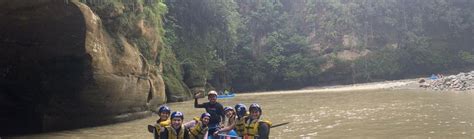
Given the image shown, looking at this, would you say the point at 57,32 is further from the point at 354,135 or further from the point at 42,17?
the point at 354,135

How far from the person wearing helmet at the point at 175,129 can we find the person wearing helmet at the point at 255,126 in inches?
42.6

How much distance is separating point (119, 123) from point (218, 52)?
3369 centimetres

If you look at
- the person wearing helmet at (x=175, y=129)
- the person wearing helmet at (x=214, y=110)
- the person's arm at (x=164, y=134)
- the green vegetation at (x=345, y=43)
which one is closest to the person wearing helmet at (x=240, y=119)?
the person wearing helmet at (x=175, y=129)

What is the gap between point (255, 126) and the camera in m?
7.42

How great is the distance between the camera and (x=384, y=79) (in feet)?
178

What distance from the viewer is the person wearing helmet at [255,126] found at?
729 cm

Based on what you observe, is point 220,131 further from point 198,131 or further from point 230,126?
point 198,131

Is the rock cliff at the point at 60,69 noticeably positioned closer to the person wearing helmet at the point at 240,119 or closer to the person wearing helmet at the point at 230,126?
the person wearing helmet at the point at 230,126

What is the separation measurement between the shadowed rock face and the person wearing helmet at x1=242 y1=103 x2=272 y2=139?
30.1 feet

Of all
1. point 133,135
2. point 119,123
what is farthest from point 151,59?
point 133,135

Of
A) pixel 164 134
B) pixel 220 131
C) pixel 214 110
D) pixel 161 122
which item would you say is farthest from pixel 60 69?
pixel 164 134

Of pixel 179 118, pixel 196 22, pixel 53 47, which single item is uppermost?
pixel 196 22

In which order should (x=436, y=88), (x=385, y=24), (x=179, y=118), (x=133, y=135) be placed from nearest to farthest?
(x=179, y=118)
(x=133, y=135)
(x=436, y=88)
(x=385, y=24)

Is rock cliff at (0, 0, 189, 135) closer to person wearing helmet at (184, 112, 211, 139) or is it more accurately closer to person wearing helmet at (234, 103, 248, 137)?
person wearing helmet at (184, 112, 211, 139)
